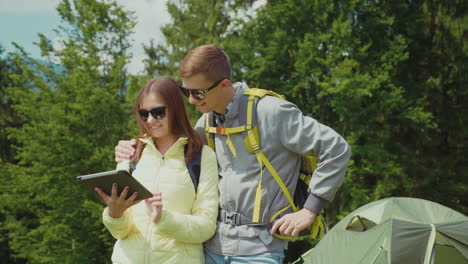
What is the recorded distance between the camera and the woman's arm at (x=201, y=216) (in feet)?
6.31

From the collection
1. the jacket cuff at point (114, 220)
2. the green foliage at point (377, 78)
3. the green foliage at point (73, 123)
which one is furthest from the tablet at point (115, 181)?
the green foliage at point (73, 123)

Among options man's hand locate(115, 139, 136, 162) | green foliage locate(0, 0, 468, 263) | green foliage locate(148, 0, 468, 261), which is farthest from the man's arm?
green foliage locate(0, 0, 468, 263)

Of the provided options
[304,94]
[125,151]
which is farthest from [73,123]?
[125,151]

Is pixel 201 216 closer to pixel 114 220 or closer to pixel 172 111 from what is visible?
pixel 114 220

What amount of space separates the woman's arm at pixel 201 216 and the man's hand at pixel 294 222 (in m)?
0.26

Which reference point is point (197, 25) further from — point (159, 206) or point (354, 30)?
point (159, 206)

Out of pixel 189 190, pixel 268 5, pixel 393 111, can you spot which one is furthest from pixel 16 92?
pixel 189 190

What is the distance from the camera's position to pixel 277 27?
14523 millimetres

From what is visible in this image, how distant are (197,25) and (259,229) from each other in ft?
52.0

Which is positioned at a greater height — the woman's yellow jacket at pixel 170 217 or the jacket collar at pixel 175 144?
the jacket collar at pixel 175 144

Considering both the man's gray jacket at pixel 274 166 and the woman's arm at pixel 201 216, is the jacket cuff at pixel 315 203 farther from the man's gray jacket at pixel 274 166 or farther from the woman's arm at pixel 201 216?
the woman's arm at pixel 201 216

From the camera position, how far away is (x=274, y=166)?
2.02m

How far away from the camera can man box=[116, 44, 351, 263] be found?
1924 millimetres

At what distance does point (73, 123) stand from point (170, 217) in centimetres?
1303
